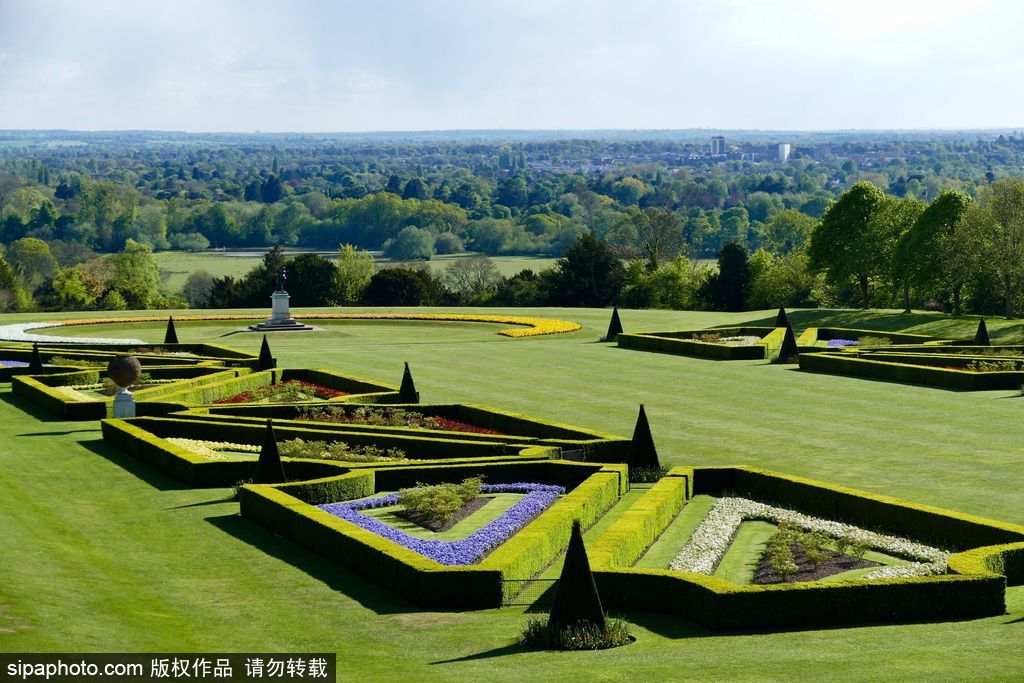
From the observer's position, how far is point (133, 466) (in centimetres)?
2920

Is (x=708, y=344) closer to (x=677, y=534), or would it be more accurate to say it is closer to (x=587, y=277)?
(x=677, y=534)

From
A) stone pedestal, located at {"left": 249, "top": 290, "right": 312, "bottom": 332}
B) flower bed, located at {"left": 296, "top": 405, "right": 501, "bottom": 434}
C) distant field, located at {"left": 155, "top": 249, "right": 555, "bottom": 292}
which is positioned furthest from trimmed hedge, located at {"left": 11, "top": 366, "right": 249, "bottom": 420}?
distant field, located at {"left": 155, "top": 249, "right": 555, "bottom": 292}

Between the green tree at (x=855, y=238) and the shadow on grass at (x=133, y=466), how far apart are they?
49.6 meters

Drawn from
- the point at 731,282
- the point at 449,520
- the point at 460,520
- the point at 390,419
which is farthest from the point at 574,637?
the point at 731,282

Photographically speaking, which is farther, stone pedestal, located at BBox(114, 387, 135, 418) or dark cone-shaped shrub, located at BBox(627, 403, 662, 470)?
stone pedestal, located at BBox(114, 387, 135, 418)

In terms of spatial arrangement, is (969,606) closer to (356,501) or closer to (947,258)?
(356,501)

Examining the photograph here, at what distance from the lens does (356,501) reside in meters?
24.9

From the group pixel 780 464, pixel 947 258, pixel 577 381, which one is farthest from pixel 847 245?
pixel 780 464

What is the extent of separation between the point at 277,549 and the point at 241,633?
17.0 feet

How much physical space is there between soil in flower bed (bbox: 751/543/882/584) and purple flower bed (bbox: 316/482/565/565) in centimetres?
409

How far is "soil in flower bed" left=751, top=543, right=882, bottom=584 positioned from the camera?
19.8 metres

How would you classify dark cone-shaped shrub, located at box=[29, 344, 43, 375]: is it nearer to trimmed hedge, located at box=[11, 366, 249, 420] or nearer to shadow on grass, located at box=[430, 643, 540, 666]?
trimmed hedge, located at box=[11, 366, 249, 420]

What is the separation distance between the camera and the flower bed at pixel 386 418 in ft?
109

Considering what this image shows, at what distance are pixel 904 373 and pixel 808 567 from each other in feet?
78.2
